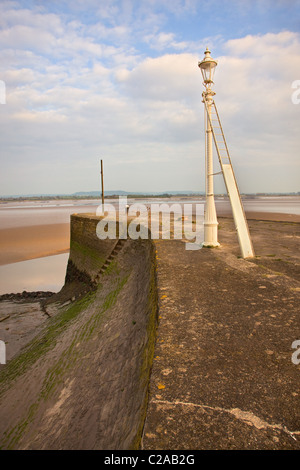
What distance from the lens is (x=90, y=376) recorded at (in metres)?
4.89

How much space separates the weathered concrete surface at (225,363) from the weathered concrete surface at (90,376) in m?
0.27

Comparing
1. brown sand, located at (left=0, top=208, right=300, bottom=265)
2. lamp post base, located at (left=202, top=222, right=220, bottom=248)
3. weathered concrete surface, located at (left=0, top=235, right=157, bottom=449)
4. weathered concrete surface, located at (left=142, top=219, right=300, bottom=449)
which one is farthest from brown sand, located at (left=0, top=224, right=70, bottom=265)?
weathered concrete surface, located at (left=142, top=219, right=300, bottom=449)

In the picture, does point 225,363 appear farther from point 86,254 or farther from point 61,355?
point 86,254

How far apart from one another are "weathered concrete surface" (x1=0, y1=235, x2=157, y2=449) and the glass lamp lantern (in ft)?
15.1

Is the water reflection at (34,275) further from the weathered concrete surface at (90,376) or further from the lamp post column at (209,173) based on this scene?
the lamp post column at (209,173)

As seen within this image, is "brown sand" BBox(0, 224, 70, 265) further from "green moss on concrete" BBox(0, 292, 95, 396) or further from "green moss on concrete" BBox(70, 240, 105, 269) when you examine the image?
"green moss on concrete" BBox(0, 292, 95, 396)

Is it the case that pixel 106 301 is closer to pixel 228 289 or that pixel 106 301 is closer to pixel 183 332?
pixel 228 289

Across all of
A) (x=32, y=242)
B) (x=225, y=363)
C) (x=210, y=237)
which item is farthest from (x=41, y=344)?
(x=32, y=242)

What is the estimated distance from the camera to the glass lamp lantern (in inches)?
287

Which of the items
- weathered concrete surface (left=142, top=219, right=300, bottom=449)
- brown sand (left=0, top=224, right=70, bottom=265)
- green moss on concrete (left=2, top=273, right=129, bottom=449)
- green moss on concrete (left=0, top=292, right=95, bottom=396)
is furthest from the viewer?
brown sand (left=0, top=224, right=70, bottom=265)

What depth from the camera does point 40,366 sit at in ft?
21.7

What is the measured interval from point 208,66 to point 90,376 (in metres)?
7.57

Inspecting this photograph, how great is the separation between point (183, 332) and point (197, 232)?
23.6ft
